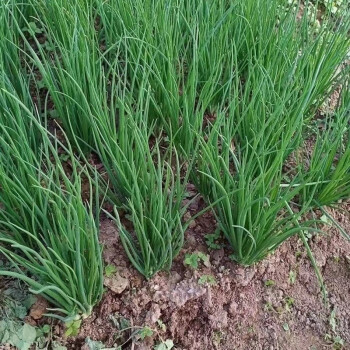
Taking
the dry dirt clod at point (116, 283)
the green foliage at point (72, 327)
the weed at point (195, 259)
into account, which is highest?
the weed at point (195, 259)

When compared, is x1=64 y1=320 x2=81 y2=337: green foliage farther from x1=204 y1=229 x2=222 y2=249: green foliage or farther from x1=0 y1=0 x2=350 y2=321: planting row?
x1=204 y1=229 x2=222 y2=249: green foliage

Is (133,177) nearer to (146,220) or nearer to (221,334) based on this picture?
(146,220)

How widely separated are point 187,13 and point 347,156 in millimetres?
674

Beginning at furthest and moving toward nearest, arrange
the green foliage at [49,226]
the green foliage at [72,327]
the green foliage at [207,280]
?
1. the green foliage at [207,280]
2. the green foliage at [72,327]
3. the green foliage at [49,226]

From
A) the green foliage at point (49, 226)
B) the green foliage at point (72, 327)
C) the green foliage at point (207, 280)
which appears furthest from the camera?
the green foliage at point (207, 280)

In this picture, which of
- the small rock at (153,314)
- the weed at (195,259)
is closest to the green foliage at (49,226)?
the small rock at (153,314)

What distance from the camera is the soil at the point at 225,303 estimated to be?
126 cm

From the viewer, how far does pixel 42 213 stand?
46.5 inches

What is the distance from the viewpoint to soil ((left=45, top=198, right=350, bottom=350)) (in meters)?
1.26

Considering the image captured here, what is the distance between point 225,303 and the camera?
4.32ft

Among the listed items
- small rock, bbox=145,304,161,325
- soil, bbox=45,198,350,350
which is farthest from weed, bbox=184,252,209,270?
Answer: small rock, bbox=145,304,161,325

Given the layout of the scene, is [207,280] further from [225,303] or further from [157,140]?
[157,140]

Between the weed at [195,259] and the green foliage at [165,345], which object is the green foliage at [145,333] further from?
the weed at [195,259]

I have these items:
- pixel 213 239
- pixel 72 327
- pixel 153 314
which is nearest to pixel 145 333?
pixel 153 314
